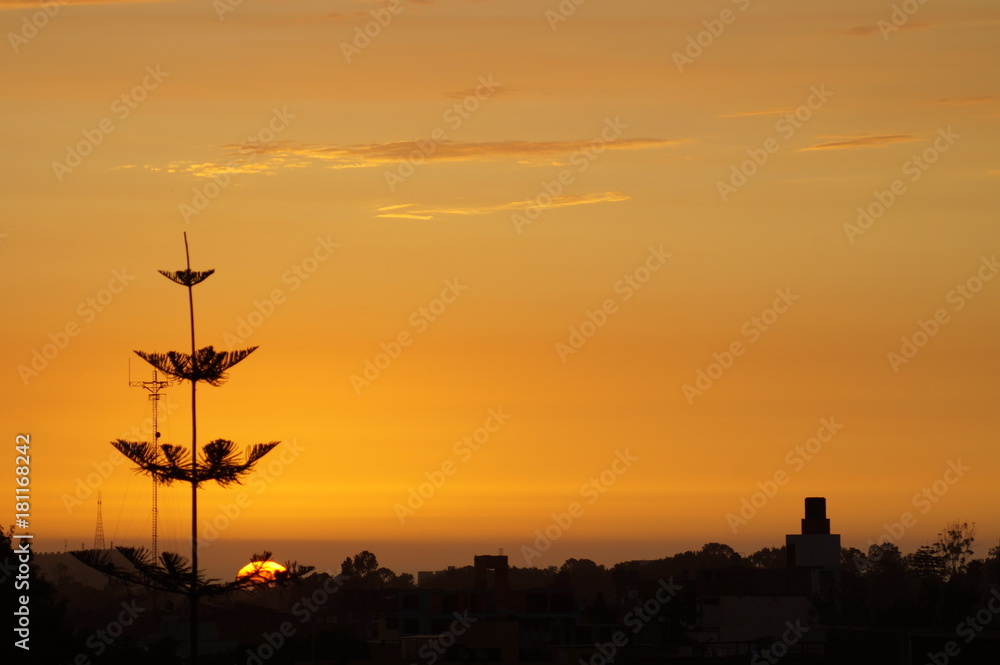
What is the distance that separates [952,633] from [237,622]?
5267 centimetres

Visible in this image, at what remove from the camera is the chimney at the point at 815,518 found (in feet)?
295

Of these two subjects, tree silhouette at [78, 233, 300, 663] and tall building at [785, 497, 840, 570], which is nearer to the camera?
tree silhouette at [78, 233, 300, 663]

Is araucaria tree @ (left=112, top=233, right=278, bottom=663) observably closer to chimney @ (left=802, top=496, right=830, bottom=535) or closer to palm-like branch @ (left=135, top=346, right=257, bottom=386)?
palm-like branch @ (left=135, top=346, right=257, bottom=386)

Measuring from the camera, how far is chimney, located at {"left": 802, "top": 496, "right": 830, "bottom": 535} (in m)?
89.9

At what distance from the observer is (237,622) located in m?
81.4

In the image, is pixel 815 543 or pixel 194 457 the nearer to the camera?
pixel 194 457

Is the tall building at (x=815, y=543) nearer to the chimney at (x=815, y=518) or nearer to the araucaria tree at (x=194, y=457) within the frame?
the chimney at (x=815, y=518)

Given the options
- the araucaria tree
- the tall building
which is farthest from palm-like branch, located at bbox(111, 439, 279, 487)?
the tall building

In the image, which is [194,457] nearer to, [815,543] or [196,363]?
[196,363]

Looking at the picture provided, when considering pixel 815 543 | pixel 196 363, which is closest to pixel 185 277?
pixel 196 363

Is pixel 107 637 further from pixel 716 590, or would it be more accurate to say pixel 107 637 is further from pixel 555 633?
pixel 716 590

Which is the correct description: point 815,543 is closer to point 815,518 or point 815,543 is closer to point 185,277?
point 815,518

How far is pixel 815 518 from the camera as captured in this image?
8994 cm

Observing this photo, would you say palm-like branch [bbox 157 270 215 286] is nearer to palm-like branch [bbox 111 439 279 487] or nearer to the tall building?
palm-like branch [bbox 111 439 279 487]
